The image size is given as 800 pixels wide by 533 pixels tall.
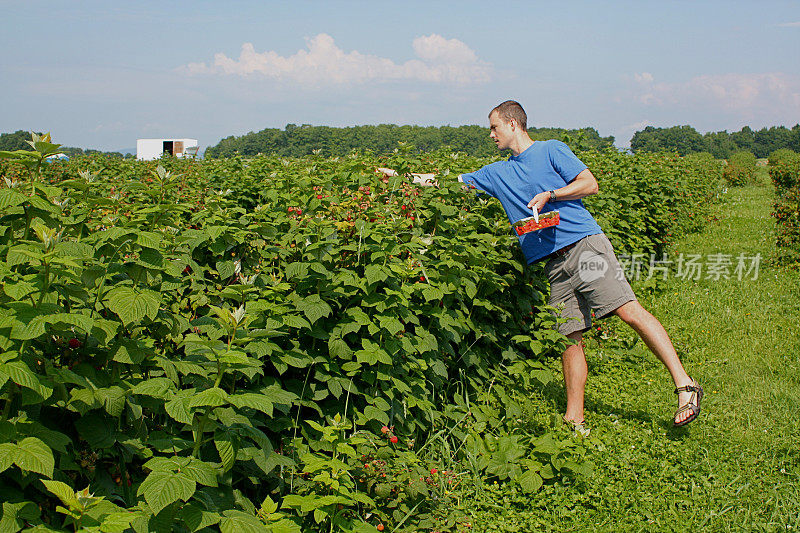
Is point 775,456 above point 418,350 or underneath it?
underneath

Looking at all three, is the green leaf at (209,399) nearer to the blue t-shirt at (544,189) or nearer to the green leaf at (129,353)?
the green leaf at (129,353)

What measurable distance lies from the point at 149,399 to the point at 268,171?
3463 millimetres

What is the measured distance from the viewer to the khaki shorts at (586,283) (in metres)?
4.01

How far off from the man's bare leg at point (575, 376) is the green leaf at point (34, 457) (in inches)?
128

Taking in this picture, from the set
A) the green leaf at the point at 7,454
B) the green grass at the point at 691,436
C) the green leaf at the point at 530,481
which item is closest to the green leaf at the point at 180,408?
the green leaf at the point at 7,454

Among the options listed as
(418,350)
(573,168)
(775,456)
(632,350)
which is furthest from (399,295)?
(632,350)

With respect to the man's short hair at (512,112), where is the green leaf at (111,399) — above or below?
below

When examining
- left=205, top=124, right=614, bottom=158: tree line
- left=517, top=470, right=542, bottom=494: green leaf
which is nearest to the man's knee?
left=517, top=470, right=542, bottom=494: green leaf

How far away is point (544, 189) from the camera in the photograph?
414 cm

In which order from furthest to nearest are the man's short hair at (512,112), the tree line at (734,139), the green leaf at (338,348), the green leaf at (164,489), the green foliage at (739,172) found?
the tree line at (734,139)
the green foliage at (739,172)
the man's short hair at (512,112)
the green leaf at (338,348)
the green leaf at (164,489)

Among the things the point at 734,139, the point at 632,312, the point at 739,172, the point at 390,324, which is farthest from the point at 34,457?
the point at 734,139

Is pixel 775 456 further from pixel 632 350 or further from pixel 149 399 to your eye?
pixel 149 399

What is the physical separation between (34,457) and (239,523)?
0.62m

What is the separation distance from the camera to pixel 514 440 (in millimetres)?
3658
